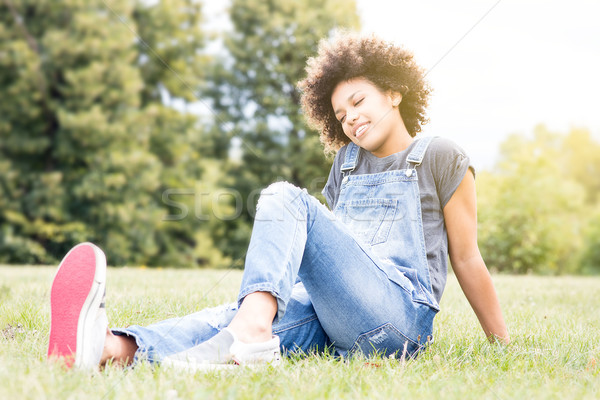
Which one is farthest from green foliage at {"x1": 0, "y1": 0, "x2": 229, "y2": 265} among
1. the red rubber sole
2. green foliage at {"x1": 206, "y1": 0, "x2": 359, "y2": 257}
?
the red rubber sole

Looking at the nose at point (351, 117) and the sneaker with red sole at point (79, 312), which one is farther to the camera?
the nose at point (351, 117)

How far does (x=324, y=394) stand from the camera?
1333 mm

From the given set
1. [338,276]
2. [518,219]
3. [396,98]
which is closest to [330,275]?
[338,276]

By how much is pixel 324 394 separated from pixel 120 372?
57cm

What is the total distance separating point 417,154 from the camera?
1945 mm

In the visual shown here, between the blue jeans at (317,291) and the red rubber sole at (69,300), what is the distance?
16 cm

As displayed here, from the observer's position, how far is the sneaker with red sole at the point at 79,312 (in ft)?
4.73

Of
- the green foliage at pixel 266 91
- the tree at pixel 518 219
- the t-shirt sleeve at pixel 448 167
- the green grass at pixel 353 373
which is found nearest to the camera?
the green grass at pixel 353 373

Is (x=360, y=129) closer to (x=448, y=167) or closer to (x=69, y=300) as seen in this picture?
(x=448, y=167)

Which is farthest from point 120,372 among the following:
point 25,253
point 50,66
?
point 50,66

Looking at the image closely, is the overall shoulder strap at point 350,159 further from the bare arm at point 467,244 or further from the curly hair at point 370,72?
the bare arm at point 467,244

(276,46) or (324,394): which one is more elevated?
(276,46)

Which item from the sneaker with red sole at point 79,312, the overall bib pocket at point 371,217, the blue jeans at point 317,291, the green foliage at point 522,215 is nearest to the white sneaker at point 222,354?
the blue jeans at point 317,291

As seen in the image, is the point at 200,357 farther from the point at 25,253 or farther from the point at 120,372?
the point at 25,253
